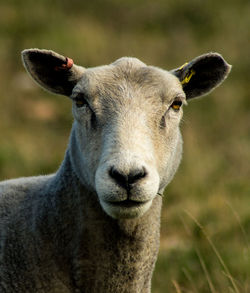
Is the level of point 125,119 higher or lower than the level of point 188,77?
lower

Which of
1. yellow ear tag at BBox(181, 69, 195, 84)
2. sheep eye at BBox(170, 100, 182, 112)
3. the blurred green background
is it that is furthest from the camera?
the blurred green background

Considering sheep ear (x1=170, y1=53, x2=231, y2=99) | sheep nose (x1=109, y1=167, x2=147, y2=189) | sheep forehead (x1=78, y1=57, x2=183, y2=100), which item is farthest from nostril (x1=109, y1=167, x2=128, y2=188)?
sheep ear (x1=170, y1=53, x2=231, y2=99)

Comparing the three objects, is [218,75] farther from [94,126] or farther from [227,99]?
[227,99]

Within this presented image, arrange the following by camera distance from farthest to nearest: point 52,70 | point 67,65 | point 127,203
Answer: point 52,70 < point 67,65 < point 127,203

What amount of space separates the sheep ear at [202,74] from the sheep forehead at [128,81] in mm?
210

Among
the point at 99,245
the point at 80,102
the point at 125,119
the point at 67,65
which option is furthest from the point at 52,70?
the point at 99,245

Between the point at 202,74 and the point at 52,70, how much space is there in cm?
109

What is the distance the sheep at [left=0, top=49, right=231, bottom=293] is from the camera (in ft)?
12.1

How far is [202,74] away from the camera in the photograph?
450 cm

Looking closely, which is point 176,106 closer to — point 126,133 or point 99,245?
point 126,133

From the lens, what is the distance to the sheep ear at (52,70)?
418 cm

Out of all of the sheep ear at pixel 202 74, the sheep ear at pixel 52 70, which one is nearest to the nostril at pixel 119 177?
the sheep ear at pixel 52 70

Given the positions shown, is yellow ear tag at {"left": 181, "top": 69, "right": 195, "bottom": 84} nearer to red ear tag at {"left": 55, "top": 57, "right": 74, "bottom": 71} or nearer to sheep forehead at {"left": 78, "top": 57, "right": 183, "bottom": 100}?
sheep forehead at {"left": 78, "top": 57, "right": 183, "bottom": 100}

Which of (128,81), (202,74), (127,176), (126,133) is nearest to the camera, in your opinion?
(127,176)
